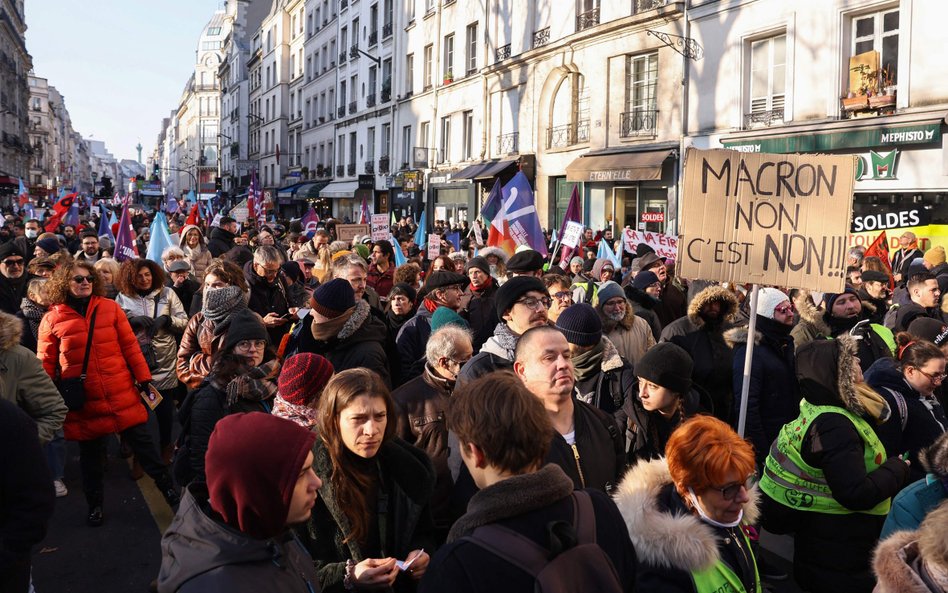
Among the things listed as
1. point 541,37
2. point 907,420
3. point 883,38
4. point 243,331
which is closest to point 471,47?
point 541,37

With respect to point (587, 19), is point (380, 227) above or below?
below

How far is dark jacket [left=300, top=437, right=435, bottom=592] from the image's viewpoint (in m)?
2.98

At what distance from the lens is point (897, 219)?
15.0 m

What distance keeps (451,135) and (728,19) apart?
14.9 m

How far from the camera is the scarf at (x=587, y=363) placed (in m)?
4.30

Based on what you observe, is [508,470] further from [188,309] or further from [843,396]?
[188,309]

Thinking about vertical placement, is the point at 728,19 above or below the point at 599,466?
above

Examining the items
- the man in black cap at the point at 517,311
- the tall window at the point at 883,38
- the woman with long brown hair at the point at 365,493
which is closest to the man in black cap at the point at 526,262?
the man in black cap at the point at 517,311

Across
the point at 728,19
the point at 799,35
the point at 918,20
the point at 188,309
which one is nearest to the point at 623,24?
the point at 728,19

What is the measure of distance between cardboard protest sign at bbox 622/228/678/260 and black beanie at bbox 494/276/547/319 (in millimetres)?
6835

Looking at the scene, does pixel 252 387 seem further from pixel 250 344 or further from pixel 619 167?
pixel 619 167

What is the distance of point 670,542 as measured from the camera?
2387mm

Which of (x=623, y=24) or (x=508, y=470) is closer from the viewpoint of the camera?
(x=508, y=470)

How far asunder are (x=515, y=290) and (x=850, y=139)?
1346cm
